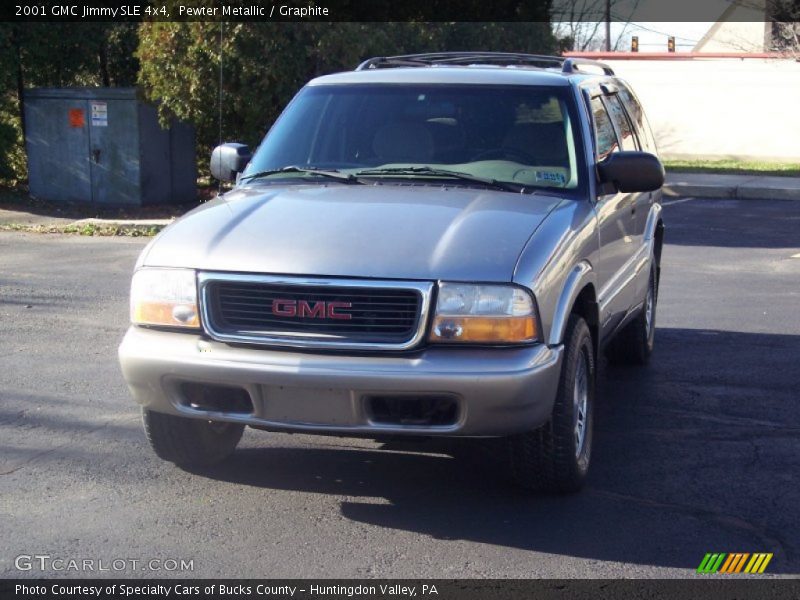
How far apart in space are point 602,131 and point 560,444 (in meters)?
2.11

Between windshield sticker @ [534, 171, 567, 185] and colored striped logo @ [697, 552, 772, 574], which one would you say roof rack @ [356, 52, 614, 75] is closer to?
windshield sticker @ [534, 171, 567, 185]

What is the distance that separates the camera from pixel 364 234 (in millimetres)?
4691

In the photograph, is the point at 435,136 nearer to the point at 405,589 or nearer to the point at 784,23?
the point at 405,589

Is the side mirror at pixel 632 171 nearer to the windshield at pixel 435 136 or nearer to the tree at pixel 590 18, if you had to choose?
the windshield at pixel 435 136

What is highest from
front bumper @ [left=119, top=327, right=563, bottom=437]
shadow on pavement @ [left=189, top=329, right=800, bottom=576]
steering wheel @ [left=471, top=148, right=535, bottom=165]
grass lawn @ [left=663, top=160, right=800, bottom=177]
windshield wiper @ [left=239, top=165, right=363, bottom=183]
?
steering wheel @ [left=471, top=148, right=535, bottom=165]

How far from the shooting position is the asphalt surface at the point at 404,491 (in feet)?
14.5

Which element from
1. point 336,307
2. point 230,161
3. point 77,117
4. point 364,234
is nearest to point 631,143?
point 230,161

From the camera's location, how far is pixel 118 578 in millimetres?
4191

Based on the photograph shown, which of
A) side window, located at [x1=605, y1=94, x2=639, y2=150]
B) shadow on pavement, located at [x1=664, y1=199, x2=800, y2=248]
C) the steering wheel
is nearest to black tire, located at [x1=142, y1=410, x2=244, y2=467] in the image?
the steering wheel

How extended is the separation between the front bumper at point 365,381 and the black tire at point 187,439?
1.66 feet

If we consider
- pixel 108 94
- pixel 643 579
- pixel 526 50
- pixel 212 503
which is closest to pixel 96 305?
pixel 212 503

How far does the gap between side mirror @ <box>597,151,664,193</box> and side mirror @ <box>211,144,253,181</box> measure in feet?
6.42

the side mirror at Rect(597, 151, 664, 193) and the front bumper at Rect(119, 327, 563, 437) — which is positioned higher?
the side mirror at Rect(597, 151, 664, 193)

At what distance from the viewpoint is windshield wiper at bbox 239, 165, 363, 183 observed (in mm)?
5570
